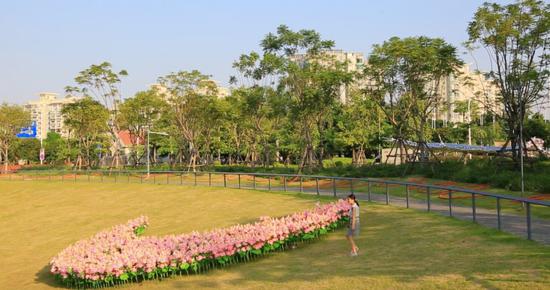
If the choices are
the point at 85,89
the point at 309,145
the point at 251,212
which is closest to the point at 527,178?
the point at 251,212

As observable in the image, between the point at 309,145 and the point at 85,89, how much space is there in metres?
23.6

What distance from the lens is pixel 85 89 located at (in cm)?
5084

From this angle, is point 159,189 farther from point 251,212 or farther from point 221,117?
point 221,117

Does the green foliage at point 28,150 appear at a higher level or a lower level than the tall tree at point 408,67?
lower

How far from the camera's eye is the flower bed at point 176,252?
1212 centimetres

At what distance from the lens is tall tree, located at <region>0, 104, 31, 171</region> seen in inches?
2514

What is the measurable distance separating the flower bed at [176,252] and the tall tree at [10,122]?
55.9m

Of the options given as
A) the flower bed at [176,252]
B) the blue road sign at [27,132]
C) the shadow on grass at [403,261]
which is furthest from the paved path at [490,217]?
the blue road sign at [27,132]

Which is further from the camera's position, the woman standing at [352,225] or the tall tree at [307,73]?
the tall tree at [307,73]

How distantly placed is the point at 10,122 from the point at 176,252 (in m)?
60.0

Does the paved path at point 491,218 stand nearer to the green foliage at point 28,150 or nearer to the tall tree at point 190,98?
the tall tree at point 190,98

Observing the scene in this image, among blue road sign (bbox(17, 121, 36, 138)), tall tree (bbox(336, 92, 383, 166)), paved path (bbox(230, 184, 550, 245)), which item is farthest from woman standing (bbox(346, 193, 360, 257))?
blue road sign (bbox(17, 121, 36, 138))

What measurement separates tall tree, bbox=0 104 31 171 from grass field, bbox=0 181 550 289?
41.1 meters

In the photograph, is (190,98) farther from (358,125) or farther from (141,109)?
(358,125)
